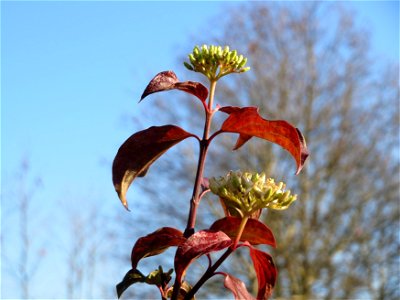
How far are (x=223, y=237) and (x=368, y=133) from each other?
1024 cm

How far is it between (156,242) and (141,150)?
3.7 inches

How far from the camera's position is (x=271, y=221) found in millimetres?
10344

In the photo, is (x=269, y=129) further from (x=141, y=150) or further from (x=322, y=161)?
(x=322, y=161)

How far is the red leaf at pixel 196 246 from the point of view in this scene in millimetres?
587

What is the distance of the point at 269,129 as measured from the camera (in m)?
0.66

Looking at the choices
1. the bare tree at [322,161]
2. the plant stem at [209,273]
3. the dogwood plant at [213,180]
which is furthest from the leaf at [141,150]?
the bare tree at [322,161]

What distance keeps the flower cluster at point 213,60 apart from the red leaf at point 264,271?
19cm

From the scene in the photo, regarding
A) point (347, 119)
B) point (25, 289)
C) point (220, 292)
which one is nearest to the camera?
point (25, 289)

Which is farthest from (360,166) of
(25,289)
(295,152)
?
(295,152)

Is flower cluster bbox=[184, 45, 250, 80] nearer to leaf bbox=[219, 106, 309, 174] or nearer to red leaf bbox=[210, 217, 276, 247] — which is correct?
leaf bbox=[219, 106, 309, 174]

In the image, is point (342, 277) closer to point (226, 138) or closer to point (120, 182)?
point (226, 138)

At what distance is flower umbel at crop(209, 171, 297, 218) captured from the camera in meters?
0.60

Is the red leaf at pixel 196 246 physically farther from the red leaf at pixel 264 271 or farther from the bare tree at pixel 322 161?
the bare tree at pixel 322 161

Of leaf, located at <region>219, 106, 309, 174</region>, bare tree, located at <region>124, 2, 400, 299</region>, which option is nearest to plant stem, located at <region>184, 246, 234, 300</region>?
leaf, located at <region>219, 106, 309, 174</region>
